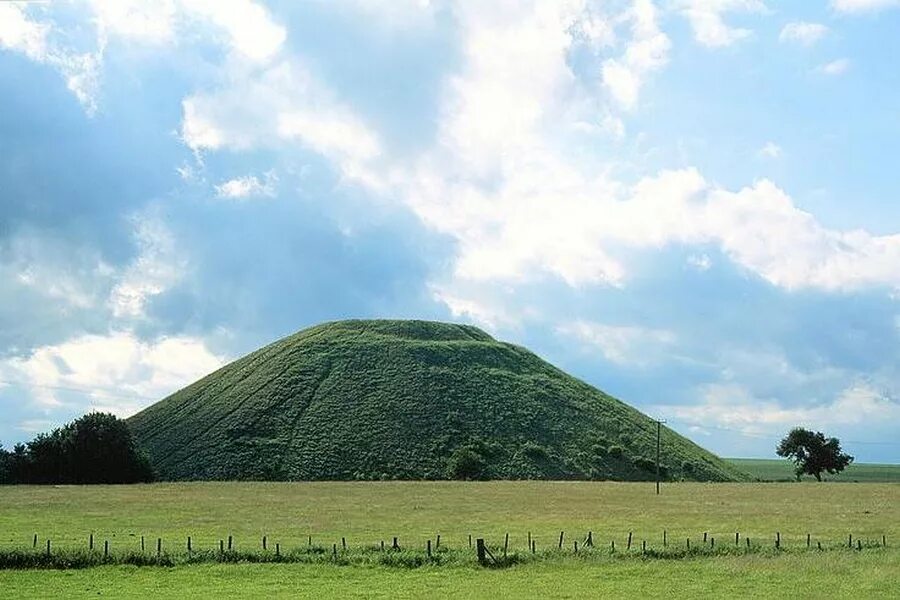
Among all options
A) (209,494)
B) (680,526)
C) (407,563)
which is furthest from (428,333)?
(407,563)

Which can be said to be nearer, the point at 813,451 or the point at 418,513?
the point at 418,513

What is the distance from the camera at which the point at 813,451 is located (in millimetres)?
143875

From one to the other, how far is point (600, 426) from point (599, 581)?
100m

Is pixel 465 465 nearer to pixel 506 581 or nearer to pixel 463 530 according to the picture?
pixel 463 530

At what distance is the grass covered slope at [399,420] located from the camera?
4584 inches

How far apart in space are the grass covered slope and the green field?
635 inches

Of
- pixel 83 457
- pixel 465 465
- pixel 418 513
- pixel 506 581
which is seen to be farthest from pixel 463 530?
pixel 83 457

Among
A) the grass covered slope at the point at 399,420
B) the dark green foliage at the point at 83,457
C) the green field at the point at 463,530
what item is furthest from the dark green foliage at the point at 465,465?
the dark green foliage at the point at 83,457

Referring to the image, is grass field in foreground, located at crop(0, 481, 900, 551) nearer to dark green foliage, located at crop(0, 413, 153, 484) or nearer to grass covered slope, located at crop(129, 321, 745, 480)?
dark green foliage, located at crop(0, 413, 153, 484)

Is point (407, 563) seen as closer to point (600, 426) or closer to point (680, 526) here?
point (680, 526)

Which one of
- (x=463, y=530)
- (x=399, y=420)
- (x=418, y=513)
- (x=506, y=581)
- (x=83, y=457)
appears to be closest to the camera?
(x=506, y=581)

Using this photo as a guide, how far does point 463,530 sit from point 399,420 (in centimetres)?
7461

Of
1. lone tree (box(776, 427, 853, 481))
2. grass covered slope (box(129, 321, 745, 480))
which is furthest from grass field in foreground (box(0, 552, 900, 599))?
lone tree (box(776, 427, 853, 481))

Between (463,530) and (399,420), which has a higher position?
(399,420)
